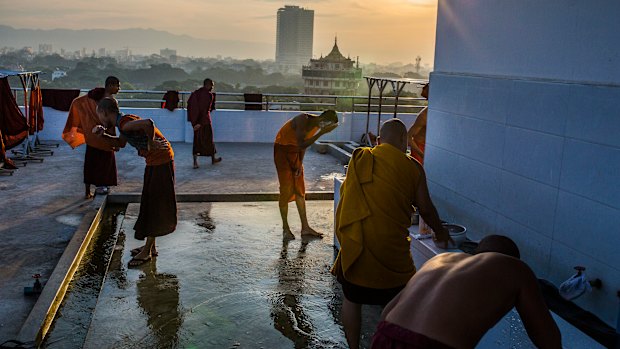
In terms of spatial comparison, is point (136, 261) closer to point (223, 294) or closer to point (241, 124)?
point (223, 294)

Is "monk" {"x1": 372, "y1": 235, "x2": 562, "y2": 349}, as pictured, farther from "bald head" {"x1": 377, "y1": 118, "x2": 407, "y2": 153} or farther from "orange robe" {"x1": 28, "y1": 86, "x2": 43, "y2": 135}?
"orange robe" {"x1": 28, "y1": 86, "x2": 43, "y2": 135}

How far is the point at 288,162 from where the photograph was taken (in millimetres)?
7133

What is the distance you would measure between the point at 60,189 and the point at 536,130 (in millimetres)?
7122

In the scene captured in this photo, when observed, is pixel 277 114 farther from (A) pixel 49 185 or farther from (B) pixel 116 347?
(B) pixel 116 347

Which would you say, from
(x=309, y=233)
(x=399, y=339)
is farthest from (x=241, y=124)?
(x=399, y=339)

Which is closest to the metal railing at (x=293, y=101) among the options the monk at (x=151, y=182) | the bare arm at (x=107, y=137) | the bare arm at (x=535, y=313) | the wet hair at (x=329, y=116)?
the wet hair at (x=329, y=116)

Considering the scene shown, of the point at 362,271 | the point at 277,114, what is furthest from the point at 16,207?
the point at 277,114

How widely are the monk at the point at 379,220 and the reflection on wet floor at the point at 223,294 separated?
0.59 m

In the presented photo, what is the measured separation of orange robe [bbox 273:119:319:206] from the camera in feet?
23.2

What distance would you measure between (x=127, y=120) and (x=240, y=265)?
1694mm

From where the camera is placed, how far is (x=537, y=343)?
9.07 feet

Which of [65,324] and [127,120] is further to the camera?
[127,120]

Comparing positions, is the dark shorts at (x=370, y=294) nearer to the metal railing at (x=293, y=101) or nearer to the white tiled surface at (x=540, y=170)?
the white tiled surface at (x=540, y=170)

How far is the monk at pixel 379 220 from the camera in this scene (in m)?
4.01
